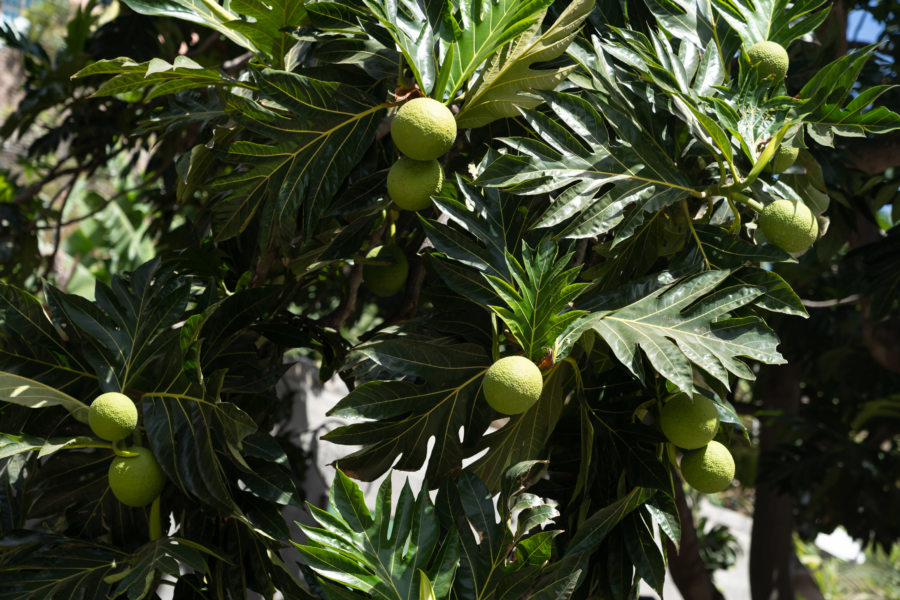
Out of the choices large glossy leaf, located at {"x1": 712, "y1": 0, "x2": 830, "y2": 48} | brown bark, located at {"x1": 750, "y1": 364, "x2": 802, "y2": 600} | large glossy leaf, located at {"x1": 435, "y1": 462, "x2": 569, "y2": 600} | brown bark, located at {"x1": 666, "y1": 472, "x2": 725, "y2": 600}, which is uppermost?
large glossy leaf, located at {"x1": 712, "y1": 0, "x2": 830, "y2": 48}

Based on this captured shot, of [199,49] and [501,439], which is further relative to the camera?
[199,49]

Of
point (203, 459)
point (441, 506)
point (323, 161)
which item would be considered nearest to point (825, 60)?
point (323, 161)

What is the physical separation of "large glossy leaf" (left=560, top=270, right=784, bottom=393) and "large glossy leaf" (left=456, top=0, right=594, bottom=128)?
1.04ft

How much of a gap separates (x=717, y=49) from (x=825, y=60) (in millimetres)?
1097

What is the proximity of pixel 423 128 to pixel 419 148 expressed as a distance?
29mm

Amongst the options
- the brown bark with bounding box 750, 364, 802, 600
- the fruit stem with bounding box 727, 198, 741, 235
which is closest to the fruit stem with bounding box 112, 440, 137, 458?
the fruit stem with bounding box 727, 198, 741, 235

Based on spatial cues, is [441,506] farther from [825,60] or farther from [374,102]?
[825,60]

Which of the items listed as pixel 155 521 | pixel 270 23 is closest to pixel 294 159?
pixel 270 23

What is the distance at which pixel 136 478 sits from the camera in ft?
3.56

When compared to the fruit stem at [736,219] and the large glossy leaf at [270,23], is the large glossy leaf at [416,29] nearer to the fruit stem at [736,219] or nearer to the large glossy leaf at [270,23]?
the large glossy leaf at [270,23]

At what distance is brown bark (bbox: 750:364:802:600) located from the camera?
321cm

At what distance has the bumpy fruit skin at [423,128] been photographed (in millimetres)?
1017

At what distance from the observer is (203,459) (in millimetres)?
1069

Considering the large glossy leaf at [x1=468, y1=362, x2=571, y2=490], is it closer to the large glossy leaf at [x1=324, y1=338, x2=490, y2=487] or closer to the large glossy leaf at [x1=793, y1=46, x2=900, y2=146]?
the large glossy leaf at [x1=324, y1=338, x2=490, y2=487]
